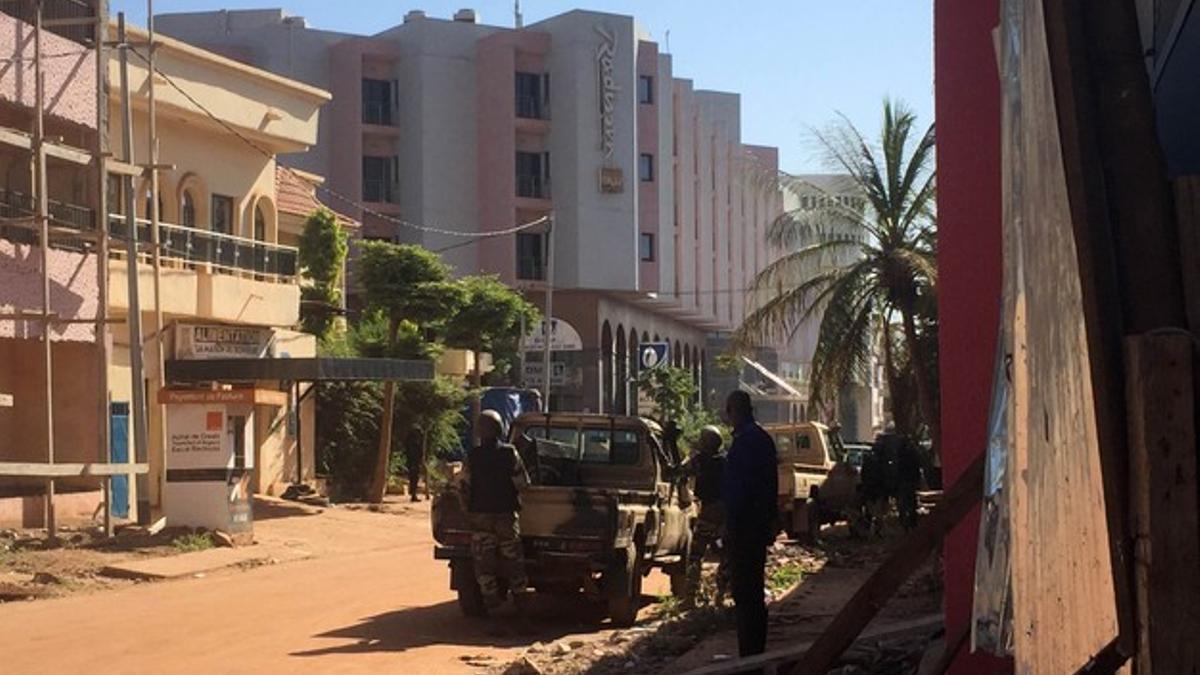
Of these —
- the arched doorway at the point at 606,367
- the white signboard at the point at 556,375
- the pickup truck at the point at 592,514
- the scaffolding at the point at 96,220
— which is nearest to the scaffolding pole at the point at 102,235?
the scaffolding at the point at 96,220

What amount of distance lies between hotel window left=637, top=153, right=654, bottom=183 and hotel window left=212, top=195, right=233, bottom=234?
32.3 m

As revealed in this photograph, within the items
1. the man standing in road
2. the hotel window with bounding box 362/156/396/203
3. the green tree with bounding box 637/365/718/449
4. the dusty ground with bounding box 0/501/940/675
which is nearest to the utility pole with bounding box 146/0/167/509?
the dusty ground with bounding box 0/501/940/675

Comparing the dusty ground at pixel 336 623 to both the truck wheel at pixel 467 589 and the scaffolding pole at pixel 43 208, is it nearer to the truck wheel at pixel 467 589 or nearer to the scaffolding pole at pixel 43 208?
the truck wheel at pixel 467 589

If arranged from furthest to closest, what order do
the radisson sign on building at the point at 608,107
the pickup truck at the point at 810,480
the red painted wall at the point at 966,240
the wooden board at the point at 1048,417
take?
the radisson sign on building at the point at 608,107, the pickup truck at the point at 810,480, the red painted wall at the point at 966,240, the wooden board at the point at 1048,417

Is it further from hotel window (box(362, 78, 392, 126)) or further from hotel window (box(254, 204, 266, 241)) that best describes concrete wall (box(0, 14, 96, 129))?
hotel window (box(362, 78, 392, 126))

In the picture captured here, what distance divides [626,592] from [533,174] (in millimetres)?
48532

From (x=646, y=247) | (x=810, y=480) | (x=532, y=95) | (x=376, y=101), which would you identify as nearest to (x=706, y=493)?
(x=810, y=480)

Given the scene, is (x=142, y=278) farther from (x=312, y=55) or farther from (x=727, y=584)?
(x=312, y=55)

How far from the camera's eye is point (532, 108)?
6188 centimetres

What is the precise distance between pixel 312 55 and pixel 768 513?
54.5 m

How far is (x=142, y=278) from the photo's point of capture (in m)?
28.2

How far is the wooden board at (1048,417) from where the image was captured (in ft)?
10.8

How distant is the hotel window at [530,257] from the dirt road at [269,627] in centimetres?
4059

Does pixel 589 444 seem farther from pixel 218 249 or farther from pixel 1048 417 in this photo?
pixel 218 249
